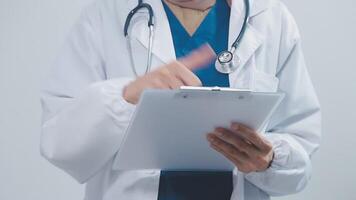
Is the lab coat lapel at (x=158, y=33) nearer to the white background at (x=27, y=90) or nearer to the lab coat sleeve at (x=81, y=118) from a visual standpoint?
the lab coat sleeve at (x=81, y=118)

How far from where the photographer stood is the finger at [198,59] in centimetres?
87

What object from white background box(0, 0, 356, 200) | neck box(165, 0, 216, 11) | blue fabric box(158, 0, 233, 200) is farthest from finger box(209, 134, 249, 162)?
white background box(0, 0, 356, 200)

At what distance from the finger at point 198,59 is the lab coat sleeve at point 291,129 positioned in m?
0.17

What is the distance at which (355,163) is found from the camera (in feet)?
4.87

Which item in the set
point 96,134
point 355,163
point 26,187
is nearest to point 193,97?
point 96,134

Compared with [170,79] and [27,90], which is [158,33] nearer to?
[170,79]

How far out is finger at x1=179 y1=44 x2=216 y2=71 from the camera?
2.85ft

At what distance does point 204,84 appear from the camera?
2.86 ft

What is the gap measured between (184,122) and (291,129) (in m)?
0.31

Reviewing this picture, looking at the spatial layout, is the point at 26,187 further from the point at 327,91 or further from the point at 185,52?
the point at 327,91

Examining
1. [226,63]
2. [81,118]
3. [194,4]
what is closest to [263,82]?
[226,63]

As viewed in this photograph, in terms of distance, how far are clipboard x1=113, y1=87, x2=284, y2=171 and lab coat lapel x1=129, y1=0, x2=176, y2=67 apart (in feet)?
0.67

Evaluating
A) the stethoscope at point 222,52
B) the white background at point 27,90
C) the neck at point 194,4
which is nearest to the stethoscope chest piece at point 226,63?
the stethoscope at point 222,52

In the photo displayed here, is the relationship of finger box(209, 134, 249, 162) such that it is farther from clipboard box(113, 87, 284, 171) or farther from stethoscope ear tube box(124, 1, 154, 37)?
stethoscope ear tube box(124, 1, 154, 37)
